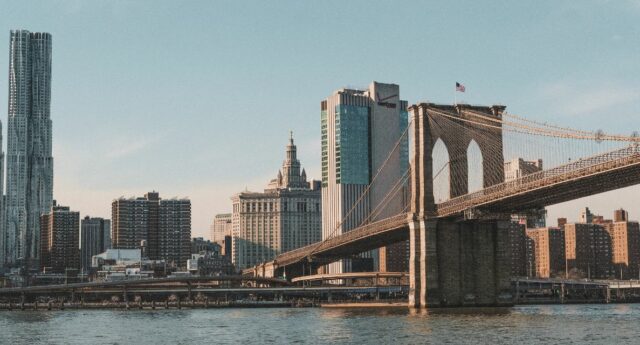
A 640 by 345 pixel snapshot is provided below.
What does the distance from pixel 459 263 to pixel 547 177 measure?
21.9 meters

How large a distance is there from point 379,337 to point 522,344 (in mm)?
11163

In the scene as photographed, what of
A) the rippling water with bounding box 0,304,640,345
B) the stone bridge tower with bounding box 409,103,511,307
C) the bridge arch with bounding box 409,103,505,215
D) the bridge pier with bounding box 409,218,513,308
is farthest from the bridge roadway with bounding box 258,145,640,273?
the rippling water with bounding box 0,304,640,345

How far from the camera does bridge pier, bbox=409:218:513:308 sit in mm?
99938

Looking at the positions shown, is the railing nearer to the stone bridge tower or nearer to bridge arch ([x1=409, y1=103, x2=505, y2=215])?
the stone bridge tower

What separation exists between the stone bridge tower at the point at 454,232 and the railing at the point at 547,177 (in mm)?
2344

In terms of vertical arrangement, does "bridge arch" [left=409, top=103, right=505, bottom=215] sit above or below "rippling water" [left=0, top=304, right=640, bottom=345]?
above

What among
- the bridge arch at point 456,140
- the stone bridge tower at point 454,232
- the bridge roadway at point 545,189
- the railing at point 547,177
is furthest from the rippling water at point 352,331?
the bridge arch at point 456,140

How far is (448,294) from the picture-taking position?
100500 mm

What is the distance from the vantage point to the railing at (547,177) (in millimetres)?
73062

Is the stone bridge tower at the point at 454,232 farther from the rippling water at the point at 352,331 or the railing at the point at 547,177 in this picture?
the rippling water at the point at 352,331

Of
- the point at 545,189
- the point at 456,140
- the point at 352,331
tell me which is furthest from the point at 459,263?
the point at 352,331

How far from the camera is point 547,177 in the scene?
82.4 metres

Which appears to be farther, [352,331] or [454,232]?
[454,232]

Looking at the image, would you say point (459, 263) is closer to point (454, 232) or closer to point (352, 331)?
point (454, 232)
